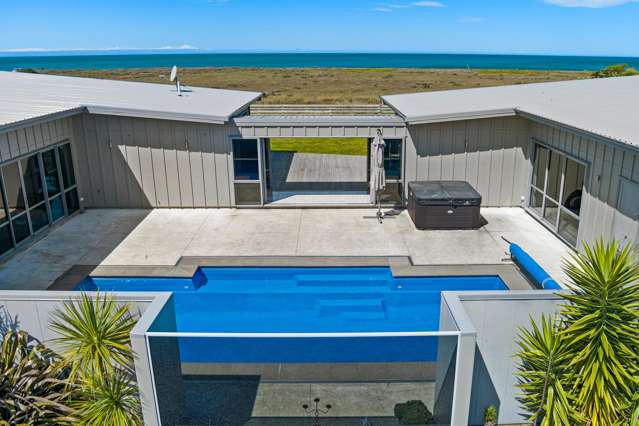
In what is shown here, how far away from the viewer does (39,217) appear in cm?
1191

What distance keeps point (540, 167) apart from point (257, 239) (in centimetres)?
741

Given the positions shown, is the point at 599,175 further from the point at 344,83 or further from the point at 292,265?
the point at 344,83

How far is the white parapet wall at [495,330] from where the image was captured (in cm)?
523

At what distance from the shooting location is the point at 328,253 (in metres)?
10.9

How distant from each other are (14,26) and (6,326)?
152 meters

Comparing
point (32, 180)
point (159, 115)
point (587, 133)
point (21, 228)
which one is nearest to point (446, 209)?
point (587, 133)

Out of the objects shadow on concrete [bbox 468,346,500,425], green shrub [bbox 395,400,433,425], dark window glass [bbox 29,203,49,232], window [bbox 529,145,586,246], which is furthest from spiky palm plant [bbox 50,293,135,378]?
window [bbox 529,145,586,246]

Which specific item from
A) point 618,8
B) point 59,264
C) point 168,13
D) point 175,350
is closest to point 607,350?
point 175,350

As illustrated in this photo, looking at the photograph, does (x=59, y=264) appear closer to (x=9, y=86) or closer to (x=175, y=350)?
(x=175, y=350)

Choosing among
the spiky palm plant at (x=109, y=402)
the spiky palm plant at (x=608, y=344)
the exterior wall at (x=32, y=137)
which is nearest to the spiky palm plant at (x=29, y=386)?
the spiky palm plant at (x=109, y=402)

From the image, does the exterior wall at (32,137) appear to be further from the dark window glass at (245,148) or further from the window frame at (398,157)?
the window frame at (398,157)

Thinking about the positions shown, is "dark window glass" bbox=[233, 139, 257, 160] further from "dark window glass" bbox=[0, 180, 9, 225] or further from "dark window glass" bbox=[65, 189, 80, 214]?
"dark window glass" bbox=[0, 180, 9, 225]

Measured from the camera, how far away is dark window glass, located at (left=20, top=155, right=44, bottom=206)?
11.2 m

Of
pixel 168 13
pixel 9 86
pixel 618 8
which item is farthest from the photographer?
pixel 168 13
